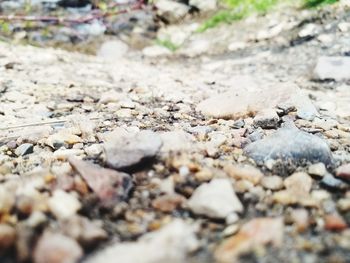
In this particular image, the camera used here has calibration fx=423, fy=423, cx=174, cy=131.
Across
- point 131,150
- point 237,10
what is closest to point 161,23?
point 237,10

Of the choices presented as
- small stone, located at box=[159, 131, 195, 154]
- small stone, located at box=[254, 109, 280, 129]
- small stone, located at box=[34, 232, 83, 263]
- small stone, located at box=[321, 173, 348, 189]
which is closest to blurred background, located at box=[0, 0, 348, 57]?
small stone, located at box=[254, 109, 280, 129]

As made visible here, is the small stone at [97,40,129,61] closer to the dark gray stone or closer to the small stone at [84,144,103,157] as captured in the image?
the small stone at [84,144,103,157]

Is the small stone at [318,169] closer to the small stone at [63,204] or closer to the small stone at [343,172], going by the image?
the small stone at [343,172]

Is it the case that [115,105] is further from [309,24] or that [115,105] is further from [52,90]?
[309,24]

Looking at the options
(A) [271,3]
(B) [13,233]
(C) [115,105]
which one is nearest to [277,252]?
(B) [13,233]

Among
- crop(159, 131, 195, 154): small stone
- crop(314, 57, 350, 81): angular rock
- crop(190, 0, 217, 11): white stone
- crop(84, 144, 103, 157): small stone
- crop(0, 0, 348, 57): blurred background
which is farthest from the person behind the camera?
crop(190, 0, 217, 11): white stone

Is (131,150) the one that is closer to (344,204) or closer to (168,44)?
(344,204)
